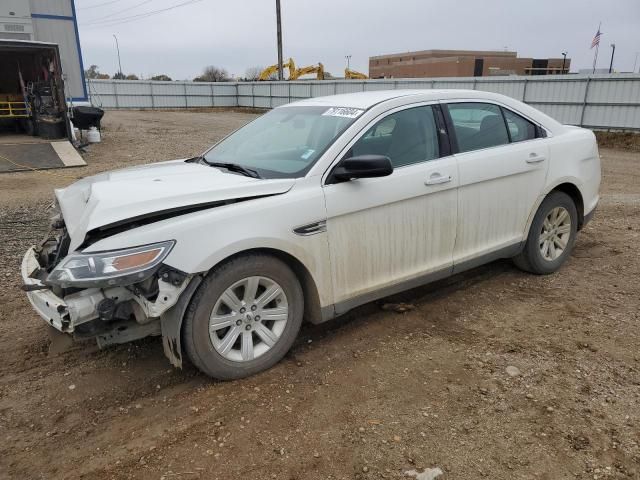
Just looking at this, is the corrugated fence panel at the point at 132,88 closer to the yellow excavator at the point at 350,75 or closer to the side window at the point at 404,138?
the yellow excavator at the point at 350,75

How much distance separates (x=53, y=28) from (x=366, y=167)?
17439 millimetres

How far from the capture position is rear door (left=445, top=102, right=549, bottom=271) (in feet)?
13.3

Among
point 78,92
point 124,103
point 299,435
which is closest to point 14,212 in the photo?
point 299,435

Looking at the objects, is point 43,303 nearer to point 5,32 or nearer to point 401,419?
point 401,419

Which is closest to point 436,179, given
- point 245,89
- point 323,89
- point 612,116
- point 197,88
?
point 612,116

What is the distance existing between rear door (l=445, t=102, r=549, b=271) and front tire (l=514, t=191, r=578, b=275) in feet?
0.68

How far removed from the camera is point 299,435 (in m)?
2.73

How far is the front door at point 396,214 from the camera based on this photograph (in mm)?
3416

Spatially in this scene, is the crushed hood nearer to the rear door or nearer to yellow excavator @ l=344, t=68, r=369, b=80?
the rear door

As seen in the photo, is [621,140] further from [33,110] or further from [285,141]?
[33,110]

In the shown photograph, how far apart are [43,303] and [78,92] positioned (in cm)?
1672

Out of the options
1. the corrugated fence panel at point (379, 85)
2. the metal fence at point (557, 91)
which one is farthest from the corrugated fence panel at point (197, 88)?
the corrugated fence panel at point (379, 85)

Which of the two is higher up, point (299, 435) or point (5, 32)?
point (5, 32)

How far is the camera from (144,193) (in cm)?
309
